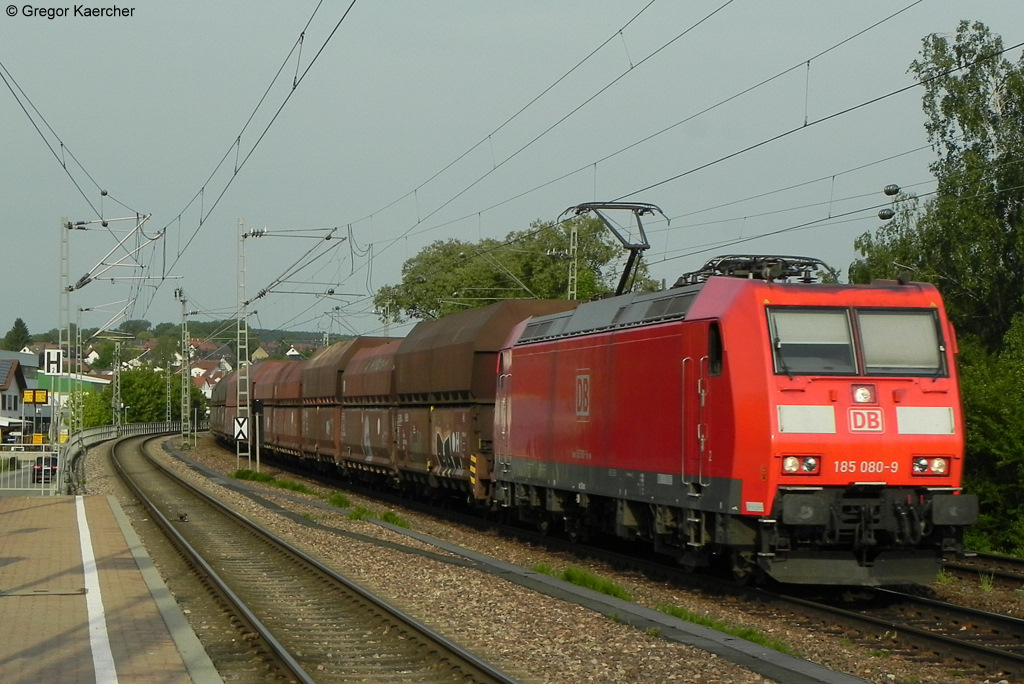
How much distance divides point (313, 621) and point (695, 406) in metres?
4.65

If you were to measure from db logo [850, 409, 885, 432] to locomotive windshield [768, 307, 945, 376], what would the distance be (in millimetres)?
432

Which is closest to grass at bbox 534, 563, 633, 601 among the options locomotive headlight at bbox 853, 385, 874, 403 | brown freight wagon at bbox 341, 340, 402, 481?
locomotive headlight at bbox 853, 385, 874, 403

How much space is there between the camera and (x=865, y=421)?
12789 mm

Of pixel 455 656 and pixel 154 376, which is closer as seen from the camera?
pixel 455 656

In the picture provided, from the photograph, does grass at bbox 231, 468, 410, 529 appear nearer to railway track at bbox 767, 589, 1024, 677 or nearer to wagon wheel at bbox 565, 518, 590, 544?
wagon wheel at bbox 565, 518, 590, 544

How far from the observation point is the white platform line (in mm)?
9477

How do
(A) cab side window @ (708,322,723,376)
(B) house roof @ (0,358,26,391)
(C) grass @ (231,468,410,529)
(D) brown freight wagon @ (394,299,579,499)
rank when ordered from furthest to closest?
(B) house roof @ (0,358,26,391) → (C) grass @ (231,468,410,529) → (D) brown freight wagon @ (394,299,579,499) → (A) cab side window @ (708,322,723,376)

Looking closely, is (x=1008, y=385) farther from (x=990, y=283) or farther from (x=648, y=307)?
(x=990, y=283)

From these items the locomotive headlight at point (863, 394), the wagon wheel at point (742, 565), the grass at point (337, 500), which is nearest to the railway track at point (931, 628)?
the wagon wheel at point (742, 565)

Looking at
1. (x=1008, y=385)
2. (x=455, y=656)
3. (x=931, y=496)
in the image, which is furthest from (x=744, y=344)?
(x=1008, y=385)

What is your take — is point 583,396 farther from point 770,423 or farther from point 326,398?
point 326,398

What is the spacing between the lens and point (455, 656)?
10312mm

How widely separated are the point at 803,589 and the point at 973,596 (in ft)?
6.19

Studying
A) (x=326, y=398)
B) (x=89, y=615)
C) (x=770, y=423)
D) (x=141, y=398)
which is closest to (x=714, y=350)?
(x=770, y=423)
